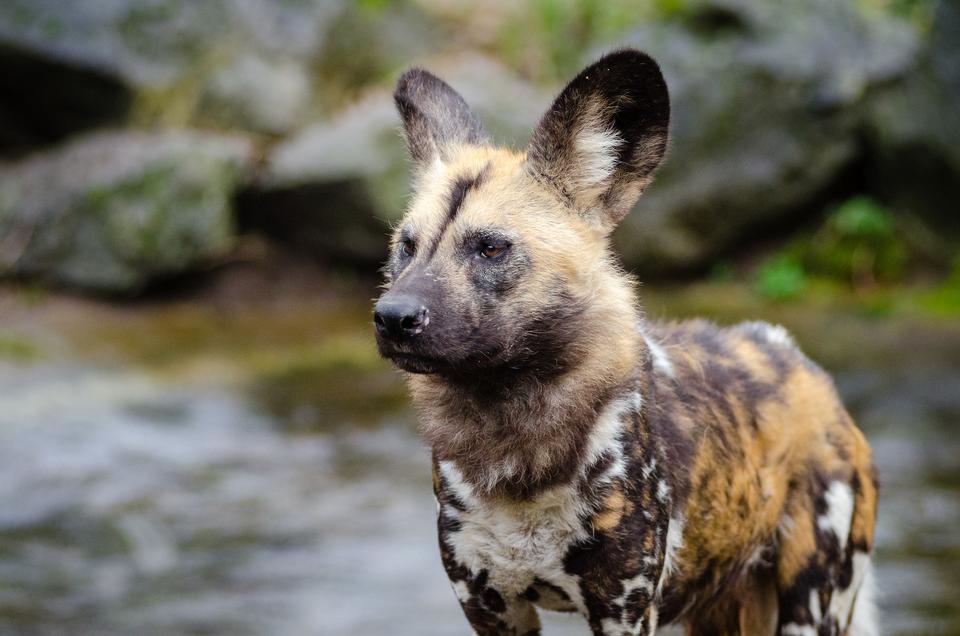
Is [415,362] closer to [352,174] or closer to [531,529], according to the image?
[531,529]

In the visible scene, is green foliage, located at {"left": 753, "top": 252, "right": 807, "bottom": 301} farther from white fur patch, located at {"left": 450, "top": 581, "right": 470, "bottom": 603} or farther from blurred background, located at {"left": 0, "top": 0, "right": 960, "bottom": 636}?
white fur patch, located at {"left": 450, "top": 581, "right": 470, "bottom": 603}

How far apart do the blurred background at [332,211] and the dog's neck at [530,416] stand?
3.70 meters

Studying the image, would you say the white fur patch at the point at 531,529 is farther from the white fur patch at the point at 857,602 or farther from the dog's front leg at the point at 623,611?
the white fur patch at the point at 857,602

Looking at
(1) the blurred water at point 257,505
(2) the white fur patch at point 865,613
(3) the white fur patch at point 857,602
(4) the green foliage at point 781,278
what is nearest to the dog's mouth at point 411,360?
(3) the white fur patch at point 857,602

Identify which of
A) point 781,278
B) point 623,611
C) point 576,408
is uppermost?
point 781,278

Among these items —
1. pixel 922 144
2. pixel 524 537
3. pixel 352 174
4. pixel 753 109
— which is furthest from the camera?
pixel 352 174

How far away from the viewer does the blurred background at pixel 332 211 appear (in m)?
6.86

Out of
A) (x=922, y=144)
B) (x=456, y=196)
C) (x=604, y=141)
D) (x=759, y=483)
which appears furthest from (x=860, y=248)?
(x=456, y=196)

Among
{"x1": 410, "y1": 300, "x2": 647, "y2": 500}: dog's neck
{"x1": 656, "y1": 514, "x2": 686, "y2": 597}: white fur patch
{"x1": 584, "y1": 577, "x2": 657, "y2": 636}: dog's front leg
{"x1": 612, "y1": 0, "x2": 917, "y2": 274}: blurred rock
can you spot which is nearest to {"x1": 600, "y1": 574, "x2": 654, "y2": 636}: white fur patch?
{"x1": 584, "y1": 577, "x2": 657, "y2": 636}: dog's front leg

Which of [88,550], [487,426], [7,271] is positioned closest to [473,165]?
[487,426]

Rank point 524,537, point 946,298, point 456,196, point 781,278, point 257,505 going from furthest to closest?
point 781,278 < point 946,298 < point 257,505 < point 456,196 < point 524,537

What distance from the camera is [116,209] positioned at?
875 cm

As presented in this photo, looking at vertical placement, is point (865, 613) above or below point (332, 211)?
below

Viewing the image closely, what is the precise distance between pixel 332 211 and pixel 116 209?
1.54 meters
